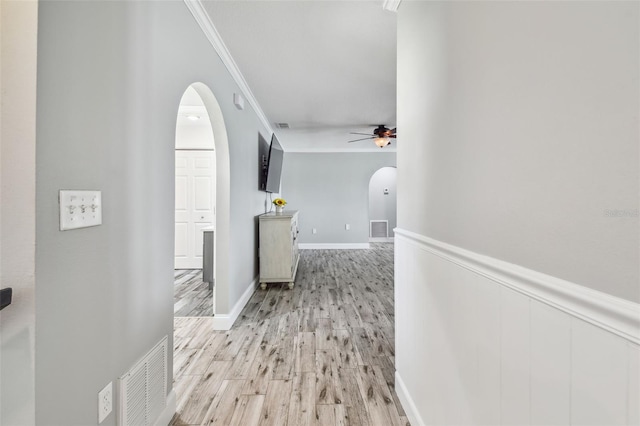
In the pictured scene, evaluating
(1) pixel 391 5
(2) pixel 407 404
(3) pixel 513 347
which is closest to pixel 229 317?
(2) pixel 407 404

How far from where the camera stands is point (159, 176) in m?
1.44

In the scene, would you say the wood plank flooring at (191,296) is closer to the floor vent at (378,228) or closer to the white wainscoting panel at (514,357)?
the white wainscoting panel at (514,357)

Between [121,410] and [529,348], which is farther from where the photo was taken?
[121,410]

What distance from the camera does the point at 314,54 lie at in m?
2.49

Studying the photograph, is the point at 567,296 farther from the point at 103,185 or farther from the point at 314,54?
the point at 314,54

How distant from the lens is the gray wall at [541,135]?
473 mm

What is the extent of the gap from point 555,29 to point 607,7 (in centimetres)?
11

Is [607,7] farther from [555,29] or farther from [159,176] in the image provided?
[159,176]

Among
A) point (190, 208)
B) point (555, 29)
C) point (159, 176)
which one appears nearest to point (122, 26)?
point (159, 176)

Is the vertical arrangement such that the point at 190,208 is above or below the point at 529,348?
above

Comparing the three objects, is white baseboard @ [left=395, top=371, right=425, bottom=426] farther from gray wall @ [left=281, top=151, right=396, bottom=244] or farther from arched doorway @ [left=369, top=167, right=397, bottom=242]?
arched doorway @ [left=369, top=167, right=397, bottom=242]

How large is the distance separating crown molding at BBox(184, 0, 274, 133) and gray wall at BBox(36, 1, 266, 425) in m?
0.20

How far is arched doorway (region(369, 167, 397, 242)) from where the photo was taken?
331 inches

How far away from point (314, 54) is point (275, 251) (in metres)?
2.38
